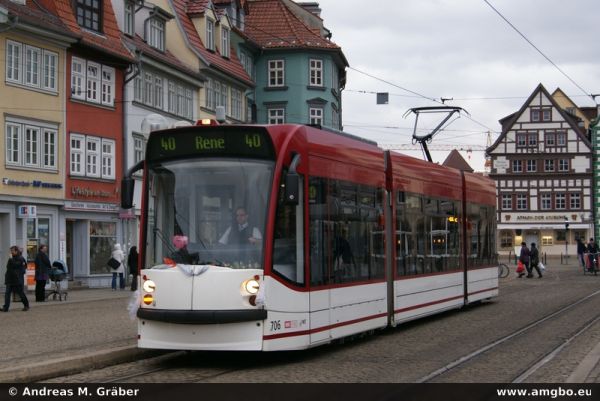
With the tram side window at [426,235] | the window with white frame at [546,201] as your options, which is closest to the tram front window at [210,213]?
the tram side window at [426,235]

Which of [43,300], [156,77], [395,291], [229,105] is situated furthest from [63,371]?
[229,105]

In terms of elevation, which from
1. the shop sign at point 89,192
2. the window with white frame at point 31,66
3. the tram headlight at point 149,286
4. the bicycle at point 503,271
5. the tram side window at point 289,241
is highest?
the window with white frame at point 31,66

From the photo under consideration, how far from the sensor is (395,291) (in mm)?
16297

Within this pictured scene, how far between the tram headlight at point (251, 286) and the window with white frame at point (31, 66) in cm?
2285

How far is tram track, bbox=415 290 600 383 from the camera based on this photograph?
1130cm

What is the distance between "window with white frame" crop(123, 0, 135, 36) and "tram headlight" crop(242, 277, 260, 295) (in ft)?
99.5

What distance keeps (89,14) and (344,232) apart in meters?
25.9

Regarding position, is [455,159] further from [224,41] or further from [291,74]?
[224,41]

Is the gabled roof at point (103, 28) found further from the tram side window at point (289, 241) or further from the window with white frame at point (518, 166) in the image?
the window with white frame at point (518, 166)

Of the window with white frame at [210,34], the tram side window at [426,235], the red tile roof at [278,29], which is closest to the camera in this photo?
the tram side window at [426,235]

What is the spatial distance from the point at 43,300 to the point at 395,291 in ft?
48.8

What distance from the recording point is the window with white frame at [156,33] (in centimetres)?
4259

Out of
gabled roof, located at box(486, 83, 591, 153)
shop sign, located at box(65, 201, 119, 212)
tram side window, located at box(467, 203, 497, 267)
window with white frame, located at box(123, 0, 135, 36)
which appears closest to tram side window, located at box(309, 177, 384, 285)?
tram side window, located at box(467, 203, 497, 267)

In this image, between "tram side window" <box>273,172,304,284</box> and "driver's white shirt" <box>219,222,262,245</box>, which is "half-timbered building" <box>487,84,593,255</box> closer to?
"tram side window" <box>273,172,304,284</box>
